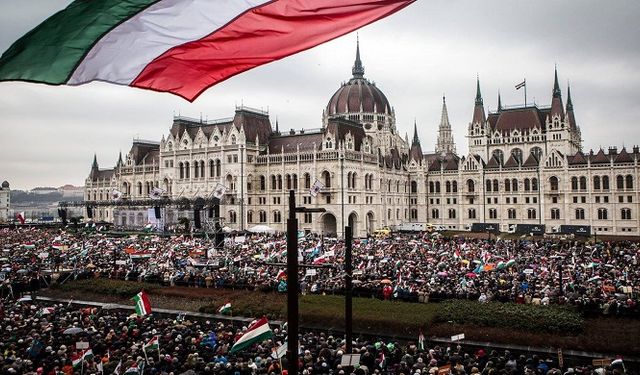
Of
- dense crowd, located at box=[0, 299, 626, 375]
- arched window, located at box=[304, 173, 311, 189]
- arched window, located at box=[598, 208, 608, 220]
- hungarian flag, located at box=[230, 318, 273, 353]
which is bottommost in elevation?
dense crowd, located at box=[0, 299, 626, 375]

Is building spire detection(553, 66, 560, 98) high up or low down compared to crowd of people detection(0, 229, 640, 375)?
up

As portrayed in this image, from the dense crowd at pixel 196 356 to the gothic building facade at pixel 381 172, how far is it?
172 feet

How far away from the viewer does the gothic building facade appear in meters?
72.9

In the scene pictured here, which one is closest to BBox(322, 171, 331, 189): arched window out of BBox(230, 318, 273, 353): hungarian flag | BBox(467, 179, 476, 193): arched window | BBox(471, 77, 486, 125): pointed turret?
BBox(467, 179, 476, 193): arched window

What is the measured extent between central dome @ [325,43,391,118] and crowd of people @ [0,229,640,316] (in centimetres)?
4982

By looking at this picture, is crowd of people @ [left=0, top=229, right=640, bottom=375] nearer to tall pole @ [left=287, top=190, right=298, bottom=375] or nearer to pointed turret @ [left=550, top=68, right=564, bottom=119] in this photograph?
tall pole @ [left=287, top=190, right=298, bottom=375]

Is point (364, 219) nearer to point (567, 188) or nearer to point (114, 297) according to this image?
point (567, 188)

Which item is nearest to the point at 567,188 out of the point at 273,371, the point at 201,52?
the point at 273,371

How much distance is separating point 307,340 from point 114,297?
16923 mm

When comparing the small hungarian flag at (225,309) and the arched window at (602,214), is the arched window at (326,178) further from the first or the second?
the small hungarian flag at (225,309)

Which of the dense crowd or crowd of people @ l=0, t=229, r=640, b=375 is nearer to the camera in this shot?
the dense crowd

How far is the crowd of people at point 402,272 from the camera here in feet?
85.4

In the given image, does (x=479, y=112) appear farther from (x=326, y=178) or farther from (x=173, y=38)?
(x=173, y=38)

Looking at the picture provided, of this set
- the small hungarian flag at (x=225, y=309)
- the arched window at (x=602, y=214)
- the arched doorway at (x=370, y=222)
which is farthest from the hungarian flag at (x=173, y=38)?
the arched window at (x=602, y=214)
